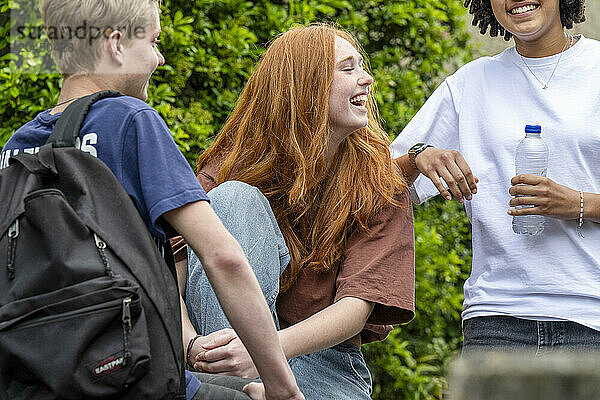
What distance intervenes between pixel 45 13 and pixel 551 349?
166 centimetres

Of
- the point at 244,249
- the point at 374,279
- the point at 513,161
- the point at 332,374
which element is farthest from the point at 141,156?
the point at 513,161

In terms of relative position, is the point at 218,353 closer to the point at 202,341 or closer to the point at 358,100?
the point at 202,341

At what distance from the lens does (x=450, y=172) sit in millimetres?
2596

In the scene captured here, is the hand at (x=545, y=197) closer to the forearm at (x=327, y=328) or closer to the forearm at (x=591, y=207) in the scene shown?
the forearm at (x=591, y=207)

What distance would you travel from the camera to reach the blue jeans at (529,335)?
2473mm

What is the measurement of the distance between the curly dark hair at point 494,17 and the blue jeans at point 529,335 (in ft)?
3.22

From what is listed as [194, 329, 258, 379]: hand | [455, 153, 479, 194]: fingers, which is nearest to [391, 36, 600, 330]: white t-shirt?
[455, 153, 479, 194]: fingers

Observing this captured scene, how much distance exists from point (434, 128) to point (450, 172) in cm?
33

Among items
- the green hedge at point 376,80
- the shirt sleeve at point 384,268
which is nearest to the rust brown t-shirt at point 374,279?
the shirt sleeve at point 384,268

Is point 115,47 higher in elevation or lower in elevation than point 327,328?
higher

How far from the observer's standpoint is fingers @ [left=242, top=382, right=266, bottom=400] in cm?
201

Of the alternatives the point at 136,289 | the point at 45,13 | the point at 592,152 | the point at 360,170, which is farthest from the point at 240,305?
the point at 592,152

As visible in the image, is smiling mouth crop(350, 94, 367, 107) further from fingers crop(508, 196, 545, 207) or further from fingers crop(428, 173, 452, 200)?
fingers crop(508, 196, 545, 207)

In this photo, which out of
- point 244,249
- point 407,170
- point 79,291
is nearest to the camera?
point 79,291
